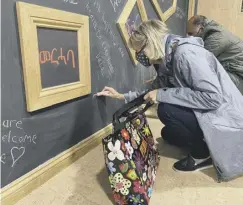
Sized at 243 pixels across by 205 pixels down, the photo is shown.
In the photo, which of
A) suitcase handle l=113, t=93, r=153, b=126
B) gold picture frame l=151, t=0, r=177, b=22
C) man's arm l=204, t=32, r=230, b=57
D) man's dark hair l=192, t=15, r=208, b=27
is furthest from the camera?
gold picture frame l=151, t=0, r=177, b=22

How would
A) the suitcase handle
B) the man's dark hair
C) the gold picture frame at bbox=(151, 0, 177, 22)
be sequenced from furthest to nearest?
A: the gold picture frame at bbox=(151, 0, 177, 22) → the man's dark hair → the suitcase handle

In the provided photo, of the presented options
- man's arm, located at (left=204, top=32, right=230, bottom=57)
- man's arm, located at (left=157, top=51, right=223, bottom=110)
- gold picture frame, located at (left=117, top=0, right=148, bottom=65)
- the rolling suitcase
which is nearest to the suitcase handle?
the rolling suitcase

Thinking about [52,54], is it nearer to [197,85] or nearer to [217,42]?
[197,85]

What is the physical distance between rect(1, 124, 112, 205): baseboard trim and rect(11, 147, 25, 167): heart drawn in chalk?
0.29ft

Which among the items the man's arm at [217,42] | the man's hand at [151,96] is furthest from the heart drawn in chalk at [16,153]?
the man's arm at [217,42]

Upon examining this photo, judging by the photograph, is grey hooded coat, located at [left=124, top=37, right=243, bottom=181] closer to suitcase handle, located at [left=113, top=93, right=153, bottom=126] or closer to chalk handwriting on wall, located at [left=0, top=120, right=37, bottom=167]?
suitcase handle, located at [left=113, top=93, right=153, bottom=126]

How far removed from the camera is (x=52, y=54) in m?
1.04

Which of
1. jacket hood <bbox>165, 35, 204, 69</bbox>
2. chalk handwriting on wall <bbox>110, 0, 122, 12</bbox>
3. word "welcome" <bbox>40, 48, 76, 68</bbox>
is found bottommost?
word "welcome" <bbox>40, 48, 76, 68</bbox>

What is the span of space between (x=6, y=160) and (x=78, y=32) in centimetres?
65

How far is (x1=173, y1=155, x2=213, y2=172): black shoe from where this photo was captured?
1.19m

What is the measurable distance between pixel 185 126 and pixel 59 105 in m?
0.59

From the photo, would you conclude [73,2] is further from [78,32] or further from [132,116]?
[132,116]

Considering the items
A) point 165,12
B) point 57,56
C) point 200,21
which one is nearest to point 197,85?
point 57,56

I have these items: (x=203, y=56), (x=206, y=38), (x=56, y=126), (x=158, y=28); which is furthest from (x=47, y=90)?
(x=206, y=38)
